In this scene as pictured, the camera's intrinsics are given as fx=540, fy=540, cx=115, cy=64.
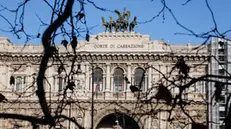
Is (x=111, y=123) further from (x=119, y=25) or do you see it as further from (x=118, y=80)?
(x=119, y=25)

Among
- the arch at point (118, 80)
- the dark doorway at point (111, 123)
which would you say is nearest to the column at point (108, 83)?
the arch at point (118, 80)

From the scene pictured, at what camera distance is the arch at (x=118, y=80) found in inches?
1841

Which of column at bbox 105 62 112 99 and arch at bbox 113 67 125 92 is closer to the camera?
column at bbox 105 62 112 99

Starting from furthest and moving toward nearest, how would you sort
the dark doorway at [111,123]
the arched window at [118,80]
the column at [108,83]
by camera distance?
the arched window at [118,80] < the dark doorway at [111,123] < the column at [108,83]

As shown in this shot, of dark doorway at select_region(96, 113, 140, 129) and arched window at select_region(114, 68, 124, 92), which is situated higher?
arched window at select_region(114, 68, 124, 92)

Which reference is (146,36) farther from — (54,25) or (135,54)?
(54,25)

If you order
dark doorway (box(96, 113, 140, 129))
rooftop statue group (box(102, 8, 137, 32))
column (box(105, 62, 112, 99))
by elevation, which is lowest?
dark doorway (box(96, 113, 140, 129))

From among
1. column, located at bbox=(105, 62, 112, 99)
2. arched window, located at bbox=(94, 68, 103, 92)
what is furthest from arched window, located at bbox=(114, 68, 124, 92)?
arched window, located at bbox=(94, 68, 103, 92)

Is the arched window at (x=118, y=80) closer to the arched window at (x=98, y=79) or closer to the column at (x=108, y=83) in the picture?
→ the column at (x=108, y=83)

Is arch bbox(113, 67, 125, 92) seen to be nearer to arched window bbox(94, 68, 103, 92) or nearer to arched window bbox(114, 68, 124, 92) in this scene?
arched window bbox(114, 68, 124, 92)

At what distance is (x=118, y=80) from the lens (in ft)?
154

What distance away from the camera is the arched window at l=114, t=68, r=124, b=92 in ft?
153

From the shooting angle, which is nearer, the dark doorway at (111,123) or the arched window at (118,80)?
the dark doorway at (111,123)

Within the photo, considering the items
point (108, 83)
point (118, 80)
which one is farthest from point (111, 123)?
point (118, 80)
